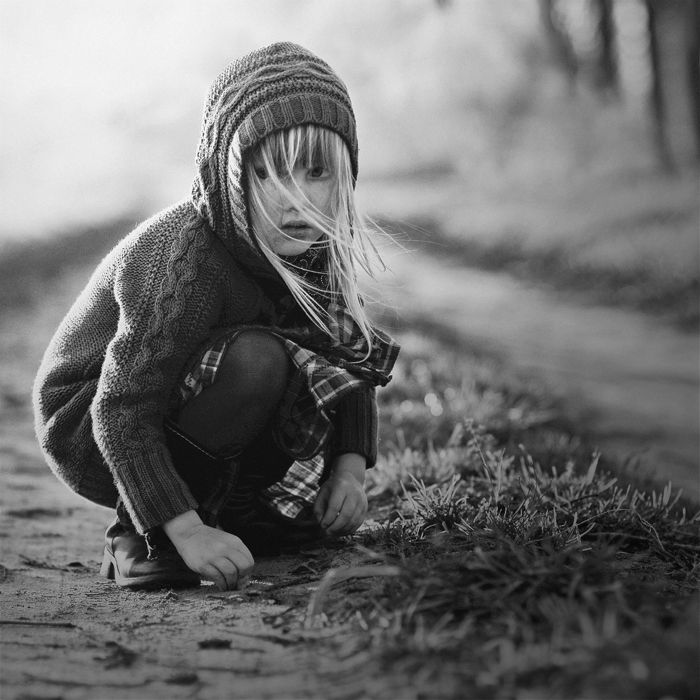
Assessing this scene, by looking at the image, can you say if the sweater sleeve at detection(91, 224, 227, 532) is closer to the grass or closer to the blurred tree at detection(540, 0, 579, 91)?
the grass

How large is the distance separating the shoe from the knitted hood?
2.22 ft

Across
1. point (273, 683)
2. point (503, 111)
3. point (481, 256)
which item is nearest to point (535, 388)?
point (273, 683)

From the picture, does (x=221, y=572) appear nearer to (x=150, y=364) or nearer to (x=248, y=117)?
(x=150, y=364)

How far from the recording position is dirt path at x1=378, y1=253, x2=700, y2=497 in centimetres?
462

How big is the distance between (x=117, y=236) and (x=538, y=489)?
6.28m

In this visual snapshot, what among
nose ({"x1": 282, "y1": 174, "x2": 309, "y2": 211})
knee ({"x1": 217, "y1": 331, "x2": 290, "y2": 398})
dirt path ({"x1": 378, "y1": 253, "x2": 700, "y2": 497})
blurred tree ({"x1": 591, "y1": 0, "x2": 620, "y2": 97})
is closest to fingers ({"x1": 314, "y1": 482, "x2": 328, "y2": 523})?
knee ({"x1": 217, "y1": 331, "x2": 290, "y2": 398})

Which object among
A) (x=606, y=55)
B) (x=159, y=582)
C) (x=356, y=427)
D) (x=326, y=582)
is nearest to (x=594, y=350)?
(x=356, y=427)

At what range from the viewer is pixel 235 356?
2.12m

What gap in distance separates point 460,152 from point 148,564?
8660 millimetres

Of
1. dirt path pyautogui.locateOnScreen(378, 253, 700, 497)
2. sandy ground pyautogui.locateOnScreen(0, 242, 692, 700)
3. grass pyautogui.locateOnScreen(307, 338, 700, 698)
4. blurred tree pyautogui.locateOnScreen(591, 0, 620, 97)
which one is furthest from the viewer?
blurred tree pyautogui.locateOnScreen(591, 0, 620, 97)

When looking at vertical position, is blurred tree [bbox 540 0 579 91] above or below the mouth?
above

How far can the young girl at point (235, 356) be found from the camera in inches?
80.4

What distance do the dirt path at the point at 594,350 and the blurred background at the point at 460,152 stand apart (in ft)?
0.09

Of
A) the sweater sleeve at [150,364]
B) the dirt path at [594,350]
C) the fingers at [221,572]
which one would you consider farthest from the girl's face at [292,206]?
the dirt path at [594,350]
